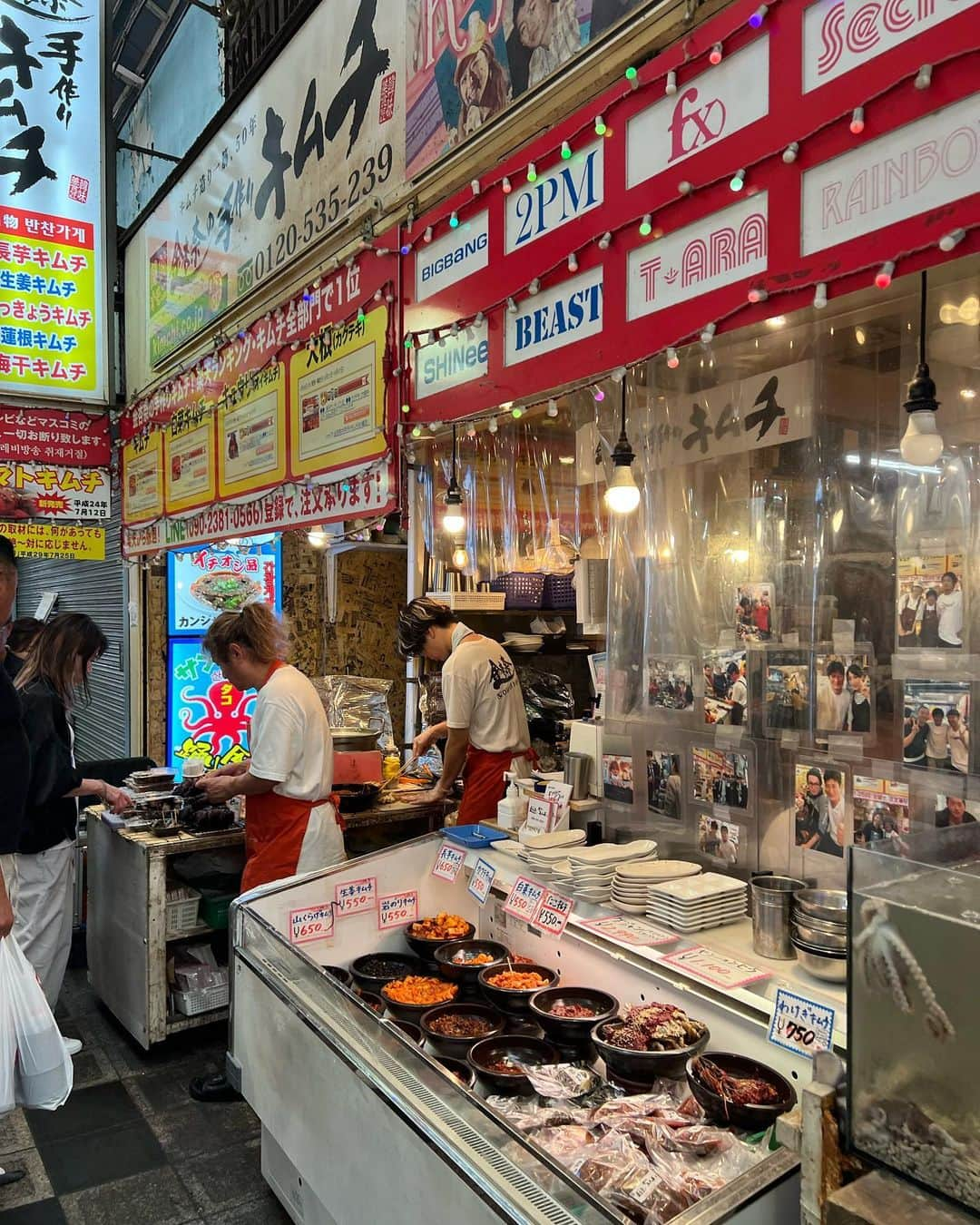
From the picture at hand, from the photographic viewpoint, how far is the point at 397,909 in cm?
331

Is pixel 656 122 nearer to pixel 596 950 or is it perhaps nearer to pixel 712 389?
pixel 712 389

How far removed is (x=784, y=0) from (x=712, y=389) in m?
1.26

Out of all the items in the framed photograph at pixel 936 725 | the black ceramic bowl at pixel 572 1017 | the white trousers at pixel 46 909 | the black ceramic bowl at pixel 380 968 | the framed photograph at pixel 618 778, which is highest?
the framed photograph at pixel 936 725

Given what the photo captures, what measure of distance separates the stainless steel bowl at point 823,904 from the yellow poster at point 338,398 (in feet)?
9.50

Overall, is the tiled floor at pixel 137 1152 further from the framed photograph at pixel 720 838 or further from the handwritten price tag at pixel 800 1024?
the handwritten price tag at pixel 800 1024

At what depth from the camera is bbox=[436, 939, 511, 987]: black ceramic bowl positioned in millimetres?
2881

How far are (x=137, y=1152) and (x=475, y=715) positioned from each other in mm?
2499

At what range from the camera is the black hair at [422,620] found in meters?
5.09

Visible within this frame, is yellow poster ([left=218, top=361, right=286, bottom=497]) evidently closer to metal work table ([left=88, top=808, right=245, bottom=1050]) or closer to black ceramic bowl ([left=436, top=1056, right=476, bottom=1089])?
metal work table ([left=88, top=808, right=245, bottom=1050])

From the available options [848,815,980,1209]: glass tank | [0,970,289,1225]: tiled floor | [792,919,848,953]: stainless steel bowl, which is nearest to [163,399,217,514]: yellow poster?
[0,970,289,1225]: tiled floor

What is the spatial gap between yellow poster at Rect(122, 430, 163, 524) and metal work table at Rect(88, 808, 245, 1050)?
3.62 metres

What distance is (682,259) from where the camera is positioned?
2.80m

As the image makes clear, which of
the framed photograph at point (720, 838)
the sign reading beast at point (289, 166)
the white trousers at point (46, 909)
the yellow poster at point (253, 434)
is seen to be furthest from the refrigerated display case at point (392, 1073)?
the sign reading beast at point (289, 166)

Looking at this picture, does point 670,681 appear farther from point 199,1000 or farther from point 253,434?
point 253,434
